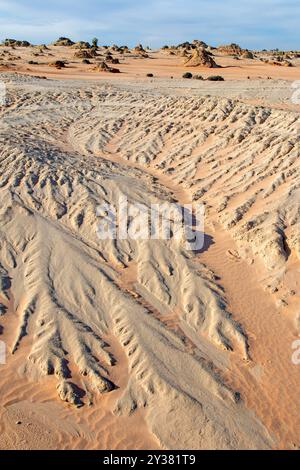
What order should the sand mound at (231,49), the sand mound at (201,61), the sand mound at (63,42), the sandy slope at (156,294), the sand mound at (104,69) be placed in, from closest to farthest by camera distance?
the sandy slope at (156,294)
the sand mound at (104,69)
the sand mound at (201,61)
the sand mound at (231,49)
the sand mound at (63,42)

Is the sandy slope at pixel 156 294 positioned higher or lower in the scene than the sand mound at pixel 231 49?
lower

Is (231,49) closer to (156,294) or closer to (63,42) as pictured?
(63,42)

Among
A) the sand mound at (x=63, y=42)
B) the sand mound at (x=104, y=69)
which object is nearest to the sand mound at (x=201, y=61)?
the sand mound at (x=104, y=69)

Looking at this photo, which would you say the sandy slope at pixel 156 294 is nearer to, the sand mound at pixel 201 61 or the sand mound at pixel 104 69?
the sand mound at pixel 104 69

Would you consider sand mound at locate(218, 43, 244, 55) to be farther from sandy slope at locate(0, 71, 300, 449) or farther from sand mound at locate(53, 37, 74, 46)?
sandy slope at locate(0, 71, 300, 449)

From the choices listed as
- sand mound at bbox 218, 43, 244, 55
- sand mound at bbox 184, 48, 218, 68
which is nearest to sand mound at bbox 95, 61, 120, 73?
sand mound at bbox 184, 48, 218, 68

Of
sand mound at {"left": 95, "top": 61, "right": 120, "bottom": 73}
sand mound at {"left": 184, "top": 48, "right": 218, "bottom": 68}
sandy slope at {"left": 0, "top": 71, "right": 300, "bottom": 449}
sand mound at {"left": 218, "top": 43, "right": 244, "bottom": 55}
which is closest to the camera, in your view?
sandy slope at {"left": 0, "top": 71, "right": 300, "bottom": 449}

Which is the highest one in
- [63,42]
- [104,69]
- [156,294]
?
[63,42]

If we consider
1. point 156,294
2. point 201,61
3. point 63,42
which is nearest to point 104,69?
point 201,61
